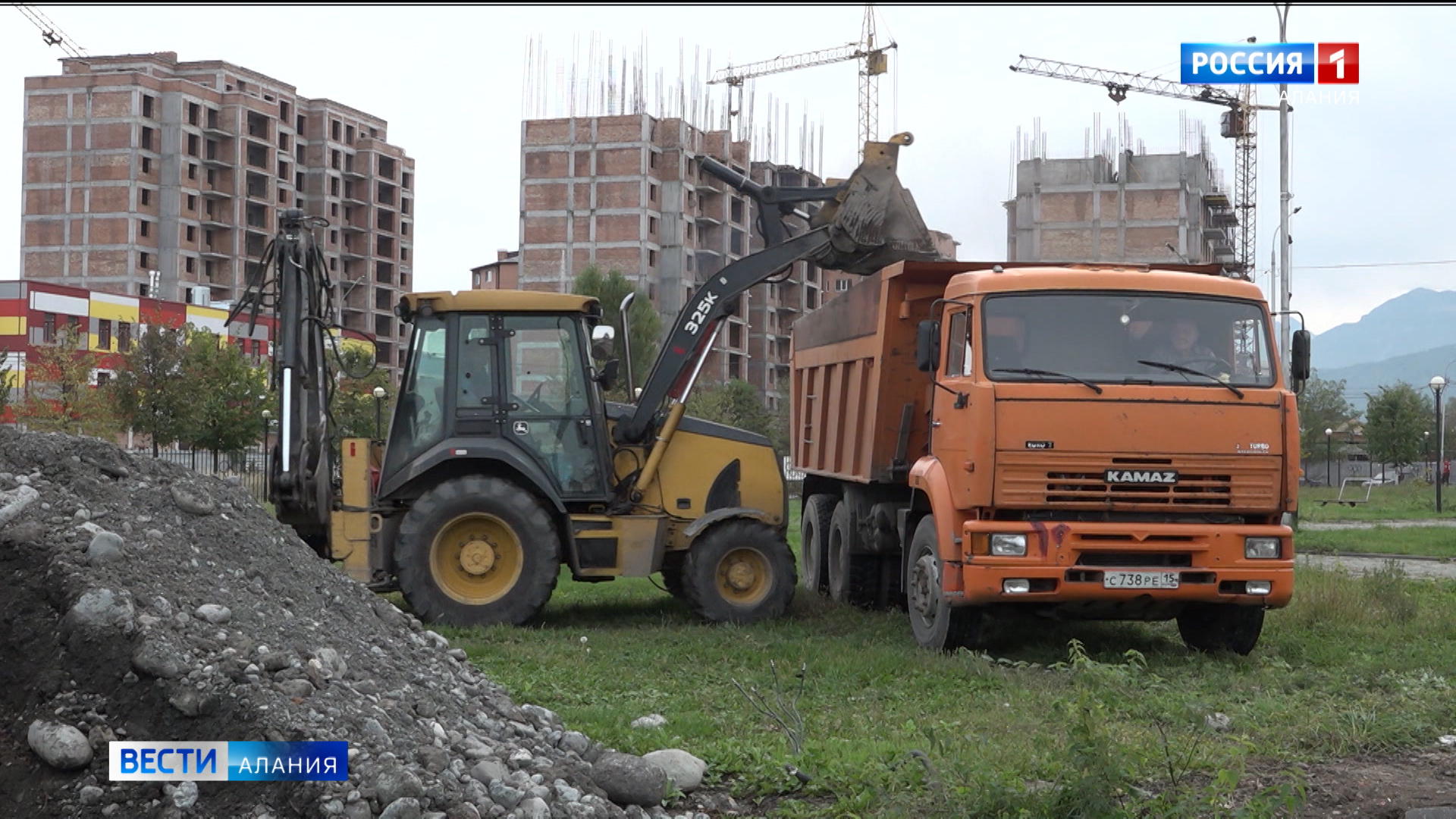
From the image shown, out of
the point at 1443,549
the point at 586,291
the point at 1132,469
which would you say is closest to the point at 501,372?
the point at 1132,469

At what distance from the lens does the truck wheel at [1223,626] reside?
1130 centimetres

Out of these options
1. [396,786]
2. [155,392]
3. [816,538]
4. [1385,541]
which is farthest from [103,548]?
[155,392]

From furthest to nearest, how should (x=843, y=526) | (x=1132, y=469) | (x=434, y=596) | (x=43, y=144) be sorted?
(x=43, y=144) → (x=843, y=526) → (x=434, y=596) → (x=1132, y=469)

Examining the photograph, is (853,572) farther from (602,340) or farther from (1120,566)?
(1120,566)

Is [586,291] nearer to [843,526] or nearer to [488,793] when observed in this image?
[843,526]

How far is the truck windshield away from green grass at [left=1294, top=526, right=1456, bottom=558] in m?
13.8

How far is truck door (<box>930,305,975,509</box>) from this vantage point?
417 inches

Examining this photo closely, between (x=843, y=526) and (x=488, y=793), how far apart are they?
9.11 metres

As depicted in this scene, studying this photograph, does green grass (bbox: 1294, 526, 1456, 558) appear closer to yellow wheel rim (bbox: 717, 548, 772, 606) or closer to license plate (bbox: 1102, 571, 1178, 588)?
yellow wheel rim (bbox: 717, 548, 772, 606)

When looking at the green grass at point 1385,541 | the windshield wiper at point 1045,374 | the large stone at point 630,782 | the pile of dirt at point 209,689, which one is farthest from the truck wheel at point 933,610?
the green grass at point 1385,541

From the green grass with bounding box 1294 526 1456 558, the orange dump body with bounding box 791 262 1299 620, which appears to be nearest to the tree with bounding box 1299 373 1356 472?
the green grass with bounding box 1294 526 1456 558

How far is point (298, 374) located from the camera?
1285 centimetres

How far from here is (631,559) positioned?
42.9 ft

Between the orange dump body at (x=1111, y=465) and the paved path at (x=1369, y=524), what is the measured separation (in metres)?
20.7
